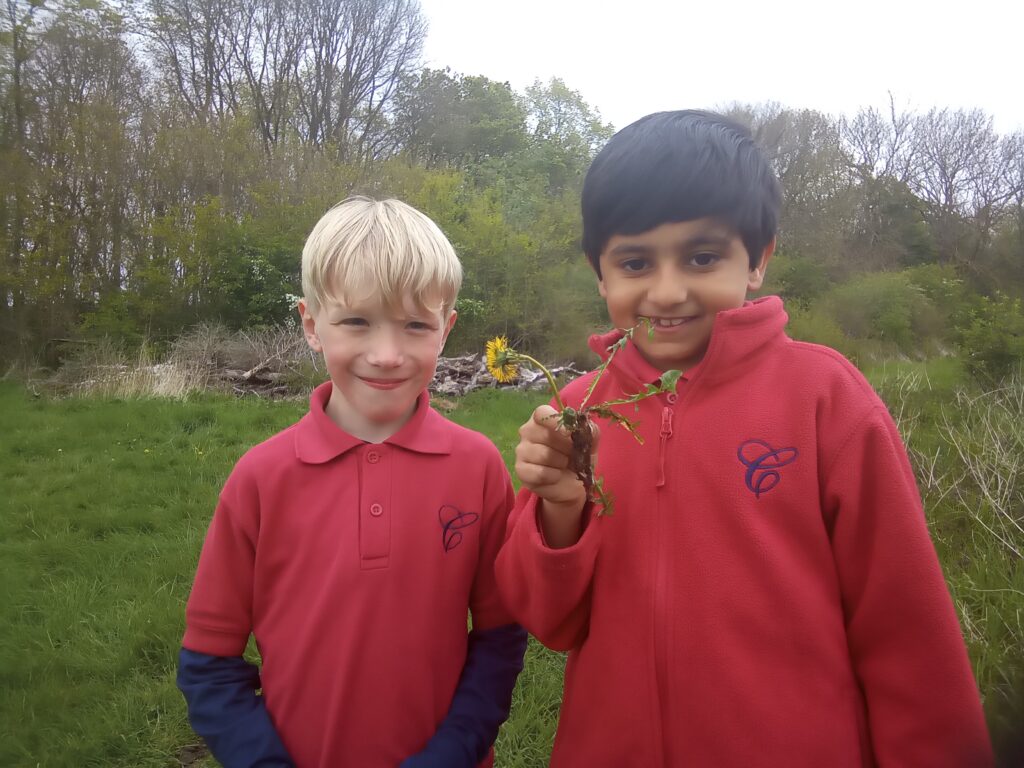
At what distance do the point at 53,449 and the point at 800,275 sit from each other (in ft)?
50.3

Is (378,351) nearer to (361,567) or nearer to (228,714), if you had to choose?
(361,567)

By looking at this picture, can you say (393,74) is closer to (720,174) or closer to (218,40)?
(218,40)

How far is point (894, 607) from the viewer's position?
1.14 m

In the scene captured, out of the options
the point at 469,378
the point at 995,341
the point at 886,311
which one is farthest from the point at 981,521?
the point at 886,311

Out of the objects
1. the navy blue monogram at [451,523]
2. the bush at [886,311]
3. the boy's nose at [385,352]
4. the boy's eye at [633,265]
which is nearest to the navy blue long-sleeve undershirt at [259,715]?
the navy blue monogram at [451,523]

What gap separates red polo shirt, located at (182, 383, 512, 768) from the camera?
4.67 ft

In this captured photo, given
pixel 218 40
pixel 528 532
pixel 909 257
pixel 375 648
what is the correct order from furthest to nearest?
pixel 218 40 → pixel 909 257 → pixel 375 648 → pixel 528 532

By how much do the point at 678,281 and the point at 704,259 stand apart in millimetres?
93

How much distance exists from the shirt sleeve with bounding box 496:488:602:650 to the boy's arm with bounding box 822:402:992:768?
1.59 ft

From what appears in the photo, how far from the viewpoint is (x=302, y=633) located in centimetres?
143

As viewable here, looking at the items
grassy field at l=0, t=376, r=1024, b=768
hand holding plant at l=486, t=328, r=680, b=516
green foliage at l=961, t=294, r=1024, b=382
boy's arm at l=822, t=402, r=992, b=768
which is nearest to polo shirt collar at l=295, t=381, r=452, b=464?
hand holding plant at l=486, t=328, r=680, b=516

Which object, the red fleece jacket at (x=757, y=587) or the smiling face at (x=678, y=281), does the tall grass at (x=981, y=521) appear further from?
the smiling face at (x=678, y=281)

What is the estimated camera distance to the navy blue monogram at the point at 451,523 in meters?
1.53

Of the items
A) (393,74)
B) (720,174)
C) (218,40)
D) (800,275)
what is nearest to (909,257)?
(800,275)
